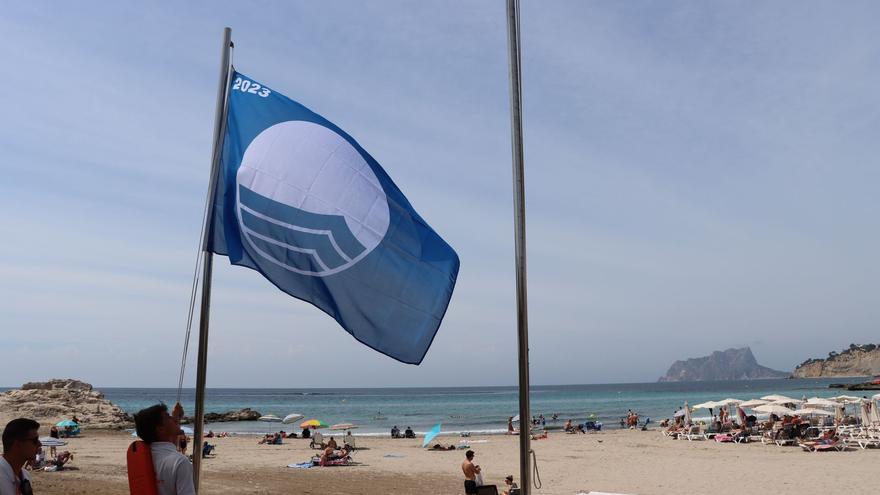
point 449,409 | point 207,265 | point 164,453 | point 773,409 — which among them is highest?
point 207,265

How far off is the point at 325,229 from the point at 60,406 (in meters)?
51.3

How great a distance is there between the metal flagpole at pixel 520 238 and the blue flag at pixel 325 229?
111 cm

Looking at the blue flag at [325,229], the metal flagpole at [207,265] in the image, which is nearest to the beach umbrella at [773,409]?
the blue flag at [325,229]

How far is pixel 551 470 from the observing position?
22.0m

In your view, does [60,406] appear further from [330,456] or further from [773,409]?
[773,409]

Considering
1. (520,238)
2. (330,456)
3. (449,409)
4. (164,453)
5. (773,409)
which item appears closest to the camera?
(164,453)

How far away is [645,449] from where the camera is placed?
28531mm

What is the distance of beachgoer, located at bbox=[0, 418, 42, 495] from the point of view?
3.74 m

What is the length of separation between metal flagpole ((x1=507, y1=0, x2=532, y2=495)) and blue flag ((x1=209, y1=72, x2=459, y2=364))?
1.11 meters

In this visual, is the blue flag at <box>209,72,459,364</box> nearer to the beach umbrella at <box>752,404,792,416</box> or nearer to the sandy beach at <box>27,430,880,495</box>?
the sandy beach at <box>27,430,880,495</box>

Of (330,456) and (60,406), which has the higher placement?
(60,406)

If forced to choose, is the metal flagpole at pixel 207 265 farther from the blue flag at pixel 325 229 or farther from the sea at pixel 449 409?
the sea at pixel 449 409

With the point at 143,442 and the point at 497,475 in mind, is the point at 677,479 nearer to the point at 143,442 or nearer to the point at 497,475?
the point at 497,475

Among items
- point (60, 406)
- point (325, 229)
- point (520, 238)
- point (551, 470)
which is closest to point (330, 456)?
point (551, 470)
